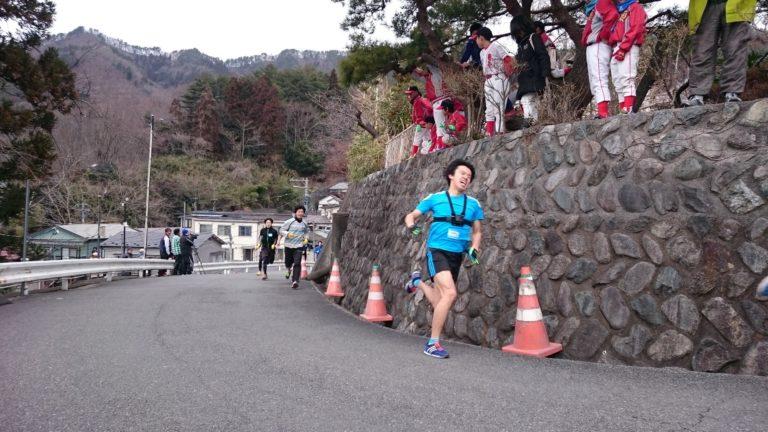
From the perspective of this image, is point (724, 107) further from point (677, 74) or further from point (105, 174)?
point (105, 174)

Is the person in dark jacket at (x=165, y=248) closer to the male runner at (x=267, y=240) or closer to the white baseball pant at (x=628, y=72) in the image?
the male runner at (x=267, y=240)

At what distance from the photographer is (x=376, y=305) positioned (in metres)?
7.28

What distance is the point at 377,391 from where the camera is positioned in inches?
140

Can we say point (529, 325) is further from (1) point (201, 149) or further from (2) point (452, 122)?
(1) point (201, 149)

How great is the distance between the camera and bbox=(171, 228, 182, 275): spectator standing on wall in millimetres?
18594

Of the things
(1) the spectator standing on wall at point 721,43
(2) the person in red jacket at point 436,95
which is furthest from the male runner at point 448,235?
(2) the person in red jacket at point 436,95

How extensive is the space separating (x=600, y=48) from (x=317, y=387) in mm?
5055

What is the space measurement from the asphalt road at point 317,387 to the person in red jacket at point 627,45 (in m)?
3.17

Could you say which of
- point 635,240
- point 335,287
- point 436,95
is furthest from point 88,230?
point 635,240

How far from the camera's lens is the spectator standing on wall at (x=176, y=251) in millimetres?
18594

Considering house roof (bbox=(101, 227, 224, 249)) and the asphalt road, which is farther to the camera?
house roof (bbox=(101, 227, 224, 249))

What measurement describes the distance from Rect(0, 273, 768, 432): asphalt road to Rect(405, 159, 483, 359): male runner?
0.45m

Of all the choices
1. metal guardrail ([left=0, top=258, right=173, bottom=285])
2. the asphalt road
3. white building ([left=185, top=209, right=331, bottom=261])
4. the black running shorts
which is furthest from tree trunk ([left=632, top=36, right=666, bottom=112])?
white building ([left=185, top=209, right=331, bottom=261])

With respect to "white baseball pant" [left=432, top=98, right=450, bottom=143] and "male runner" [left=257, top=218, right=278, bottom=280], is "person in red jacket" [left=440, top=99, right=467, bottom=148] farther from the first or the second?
"male runner" [left=257, top=218, right=278, bottom=280]
